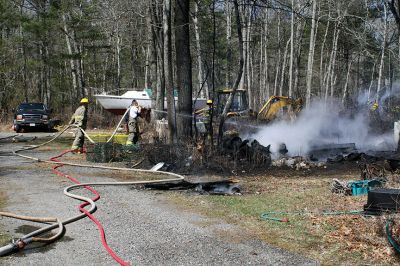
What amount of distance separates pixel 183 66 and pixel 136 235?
922 centimetres

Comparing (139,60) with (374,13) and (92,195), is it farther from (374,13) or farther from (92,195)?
(92,195)

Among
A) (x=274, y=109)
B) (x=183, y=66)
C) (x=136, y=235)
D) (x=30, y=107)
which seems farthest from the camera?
(x=30, y=107)

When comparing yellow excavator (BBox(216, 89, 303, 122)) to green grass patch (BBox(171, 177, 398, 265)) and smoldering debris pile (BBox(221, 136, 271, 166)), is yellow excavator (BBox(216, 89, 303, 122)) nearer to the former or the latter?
smoldering debris pile (BBox(221, 136, 271, 166))

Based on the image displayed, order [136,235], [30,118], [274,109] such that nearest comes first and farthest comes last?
[136,235] → [274,109] → [30,118]

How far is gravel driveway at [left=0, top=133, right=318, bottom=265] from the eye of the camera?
17.7 feet

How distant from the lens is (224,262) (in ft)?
17.4

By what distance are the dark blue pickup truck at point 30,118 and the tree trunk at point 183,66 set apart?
47.5 ft

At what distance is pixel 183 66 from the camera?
14930mm

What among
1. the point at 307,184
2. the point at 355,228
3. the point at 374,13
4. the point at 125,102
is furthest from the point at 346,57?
the point at 355,228

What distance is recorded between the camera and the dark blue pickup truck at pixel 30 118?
2667cm

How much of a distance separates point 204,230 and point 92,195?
3127 millimetres

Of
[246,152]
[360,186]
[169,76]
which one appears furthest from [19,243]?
[169,76]

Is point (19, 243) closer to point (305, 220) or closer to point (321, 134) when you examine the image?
point (305, 220)

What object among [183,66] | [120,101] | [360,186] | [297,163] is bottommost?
[297,163]
